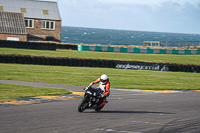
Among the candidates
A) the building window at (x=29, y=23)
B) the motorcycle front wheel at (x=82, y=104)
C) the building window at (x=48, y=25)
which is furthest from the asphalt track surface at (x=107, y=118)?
the building window at (x=29, y=23)

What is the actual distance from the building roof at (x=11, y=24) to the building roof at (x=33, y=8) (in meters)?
8.11

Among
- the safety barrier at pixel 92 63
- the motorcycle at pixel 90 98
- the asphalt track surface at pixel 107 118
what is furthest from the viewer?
the safety barrier at pixel 92 63

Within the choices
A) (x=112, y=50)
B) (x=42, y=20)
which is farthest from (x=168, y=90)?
(x=42, y=20)

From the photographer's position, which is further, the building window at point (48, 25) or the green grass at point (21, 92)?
the building window at point (48, 25)

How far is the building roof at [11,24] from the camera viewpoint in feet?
181

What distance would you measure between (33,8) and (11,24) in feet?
41.6

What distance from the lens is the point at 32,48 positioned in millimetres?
43594

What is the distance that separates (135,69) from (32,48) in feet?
55.8

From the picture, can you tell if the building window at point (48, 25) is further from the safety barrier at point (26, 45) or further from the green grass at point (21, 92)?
the green grass at point (21, 92)

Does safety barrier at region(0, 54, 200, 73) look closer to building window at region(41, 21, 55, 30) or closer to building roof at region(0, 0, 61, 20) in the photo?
building window at region(41, 21, 55, 30)

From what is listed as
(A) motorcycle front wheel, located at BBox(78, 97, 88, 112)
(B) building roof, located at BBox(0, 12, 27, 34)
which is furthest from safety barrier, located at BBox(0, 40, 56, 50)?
(A) motorcycle front wheel, located at BBox(78, 97, 88, 112)

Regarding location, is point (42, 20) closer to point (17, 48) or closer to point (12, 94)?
point (17, 48)

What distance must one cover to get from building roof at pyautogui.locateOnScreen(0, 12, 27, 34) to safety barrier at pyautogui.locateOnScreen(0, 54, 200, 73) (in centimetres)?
2685

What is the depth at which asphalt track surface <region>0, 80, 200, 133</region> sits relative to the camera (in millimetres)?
8316
